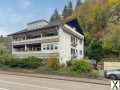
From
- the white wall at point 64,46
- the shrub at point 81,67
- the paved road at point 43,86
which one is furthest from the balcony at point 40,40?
the paved road at point 43,86

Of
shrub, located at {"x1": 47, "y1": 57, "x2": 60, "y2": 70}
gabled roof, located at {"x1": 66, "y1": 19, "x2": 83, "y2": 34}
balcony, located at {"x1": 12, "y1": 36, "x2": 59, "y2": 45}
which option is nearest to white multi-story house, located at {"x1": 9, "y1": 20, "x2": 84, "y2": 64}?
balcony, located at {"x1": 12, "y1": 36, "x2": 59, "y2": 45}

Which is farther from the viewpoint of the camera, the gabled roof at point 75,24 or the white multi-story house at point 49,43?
the gabled roof at point 75,24

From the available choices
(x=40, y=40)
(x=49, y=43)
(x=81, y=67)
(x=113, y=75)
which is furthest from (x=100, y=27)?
(x=113, y=75)

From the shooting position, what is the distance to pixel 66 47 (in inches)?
1978

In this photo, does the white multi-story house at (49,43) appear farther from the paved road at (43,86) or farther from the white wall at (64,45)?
the paved road at (43,86)

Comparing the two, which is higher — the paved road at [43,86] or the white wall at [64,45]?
the white wall at [64,45]

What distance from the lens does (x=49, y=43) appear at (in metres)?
49.7

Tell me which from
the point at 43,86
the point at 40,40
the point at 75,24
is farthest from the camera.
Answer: the point at 75,24

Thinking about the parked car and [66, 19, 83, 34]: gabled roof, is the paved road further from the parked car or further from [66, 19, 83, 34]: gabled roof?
[66, 19, 83, 34]: gabled roof

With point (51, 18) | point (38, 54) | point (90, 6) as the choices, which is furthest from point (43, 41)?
point (51, 18)

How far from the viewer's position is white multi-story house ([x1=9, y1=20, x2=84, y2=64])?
48.4m

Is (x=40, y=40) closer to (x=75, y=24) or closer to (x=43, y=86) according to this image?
(x=75, y=24)

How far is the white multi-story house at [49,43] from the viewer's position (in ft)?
159

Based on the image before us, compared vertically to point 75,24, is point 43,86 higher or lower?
lower
